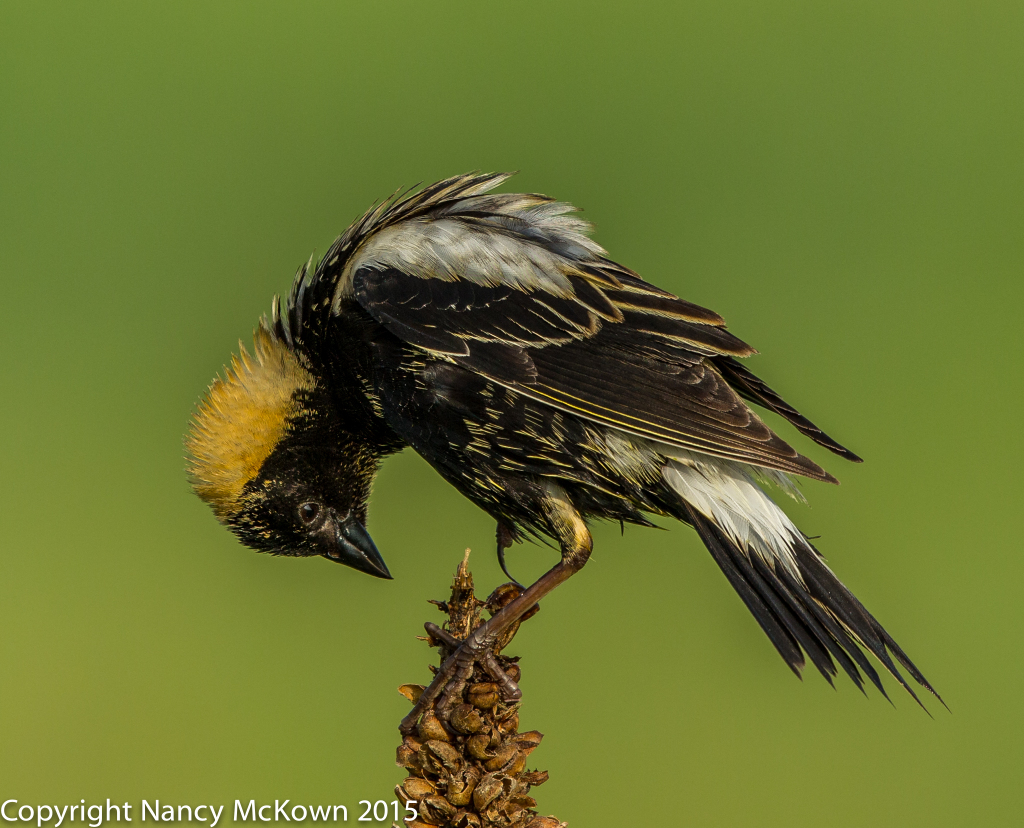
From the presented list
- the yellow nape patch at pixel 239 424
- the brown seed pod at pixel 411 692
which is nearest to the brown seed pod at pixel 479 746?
the brown seed pod at pixel 411 692

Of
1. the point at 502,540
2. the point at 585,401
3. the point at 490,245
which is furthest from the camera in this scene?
the point at 502,540

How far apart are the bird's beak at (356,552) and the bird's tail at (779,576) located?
2.94 ft

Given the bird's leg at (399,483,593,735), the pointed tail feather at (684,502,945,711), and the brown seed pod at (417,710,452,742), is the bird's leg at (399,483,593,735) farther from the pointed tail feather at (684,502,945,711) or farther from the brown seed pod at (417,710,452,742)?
the pointed tail feather at (684,502,945,711)

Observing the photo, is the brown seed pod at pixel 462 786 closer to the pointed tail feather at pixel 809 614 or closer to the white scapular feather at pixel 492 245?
the pointed tail feather at pixel 809 614

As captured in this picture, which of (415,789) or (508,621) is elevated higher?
(508,621)

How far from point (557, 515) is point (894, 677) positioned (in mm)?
857

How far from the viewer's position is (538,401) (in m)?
2.45

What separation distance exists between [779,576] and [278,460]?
1.41m

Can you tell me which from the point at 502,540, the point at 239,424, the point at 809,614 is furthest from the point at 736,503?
the point at 239,424

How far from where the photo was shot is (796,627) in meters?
2.32

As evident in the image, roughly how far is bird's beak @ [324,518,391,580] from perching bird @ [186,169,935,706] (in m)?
0.13

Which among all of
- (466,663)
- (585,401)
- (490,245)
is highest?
(490,245)

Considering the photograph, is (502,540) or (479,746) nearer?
(479,746)

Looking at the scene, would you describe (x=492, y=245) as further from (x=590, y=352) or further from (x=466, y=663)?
(x=466, y=663)
